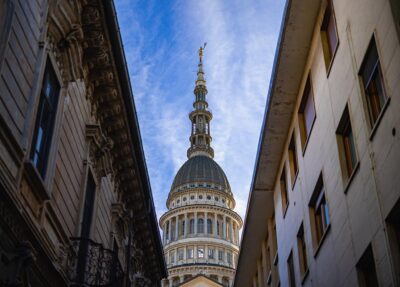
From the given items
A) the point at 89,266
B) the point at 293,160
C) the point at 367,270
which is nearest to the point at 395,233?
the point at 367,270

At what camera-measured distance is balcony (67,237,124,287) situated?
15.0m

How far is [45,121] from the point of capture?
1364 cm

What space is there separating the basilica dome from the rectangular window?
3828 inches

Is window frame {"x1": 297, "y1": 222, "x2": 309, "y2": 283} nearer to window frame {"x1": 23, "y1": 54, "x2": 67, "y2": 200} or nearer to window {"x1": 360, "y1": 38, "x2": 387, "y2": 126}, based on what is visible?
window {"x1": 360, "y1": 38, "x2": 387, "y2": 126}

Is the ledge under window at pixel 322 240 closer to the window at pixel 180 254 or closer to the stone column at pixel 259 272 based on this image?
the stone column at pixel 259 272

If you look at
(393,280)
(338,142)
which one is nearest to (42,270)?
(393,280)

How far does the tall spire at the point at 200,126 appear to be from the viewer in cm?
12033

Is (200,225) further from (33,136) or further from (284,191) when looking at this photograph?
(33,136)

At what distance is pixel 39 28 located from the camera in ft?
43.0

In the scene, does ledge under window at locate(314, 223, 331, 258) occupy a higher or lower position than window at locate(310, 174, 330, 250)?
lower

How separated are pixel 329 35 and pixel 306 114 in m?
3.71

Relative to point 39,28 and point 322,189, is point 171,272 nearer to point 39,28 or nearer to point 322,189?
point 322,189

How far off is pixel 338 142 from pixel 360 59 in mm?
2809

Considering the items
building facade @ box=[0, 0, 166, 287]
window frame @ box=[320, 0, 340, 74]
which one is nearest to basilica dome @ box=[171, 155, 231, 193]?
building facade @ box=[0, 0, 166, 287]
